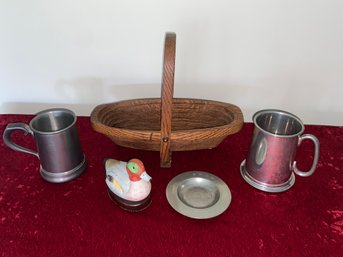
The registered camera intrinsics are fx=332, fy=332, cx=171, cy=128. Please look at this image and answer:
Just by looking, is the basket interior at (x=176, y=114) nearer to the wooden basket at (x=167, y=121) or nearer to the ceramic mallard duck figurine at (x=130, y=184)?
the wooden basket at (x=167, y=121)

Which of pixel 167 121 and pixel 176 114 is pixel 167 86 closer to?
pixel 167 121

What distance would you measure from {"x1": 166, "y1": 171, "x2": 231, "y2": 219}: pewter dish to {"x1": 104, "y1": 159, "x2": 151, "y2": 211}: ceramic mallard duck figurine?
61 millimetres

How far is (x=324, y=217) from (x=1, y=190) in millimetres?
643

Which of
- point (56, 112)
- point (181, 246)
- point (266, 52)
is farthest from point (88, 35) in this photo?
point (181, 246)

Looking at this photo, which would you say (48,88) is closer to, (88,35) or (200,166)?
(88,35)

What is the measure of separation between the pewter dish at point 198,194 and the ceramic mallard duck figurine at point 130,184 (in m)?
0.06

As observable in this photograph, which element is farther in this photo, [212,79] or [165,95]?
[212,79]

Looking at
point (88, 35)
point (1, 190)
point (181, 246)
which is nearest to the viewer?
point (181, 246)

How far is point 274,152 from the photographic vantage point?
2.10 feet

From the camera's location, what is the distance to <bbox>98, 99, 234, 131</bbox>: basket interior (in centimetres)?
78

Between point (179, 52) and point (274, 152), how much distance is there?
38 centimetres

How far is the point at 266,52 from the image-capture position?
0.88 meters

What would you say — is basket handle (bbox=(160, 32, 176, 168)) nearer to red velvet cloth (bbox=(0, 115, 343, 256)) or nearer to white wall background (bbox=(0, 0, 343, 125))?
red velvet cloth (bbox=(0, 115, 343, 256))

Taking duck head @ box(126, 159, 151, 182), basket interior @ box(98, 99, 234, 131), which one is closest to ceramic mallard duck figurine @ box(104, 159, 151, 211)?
duck head @ box(126, 159, 151, 182)
